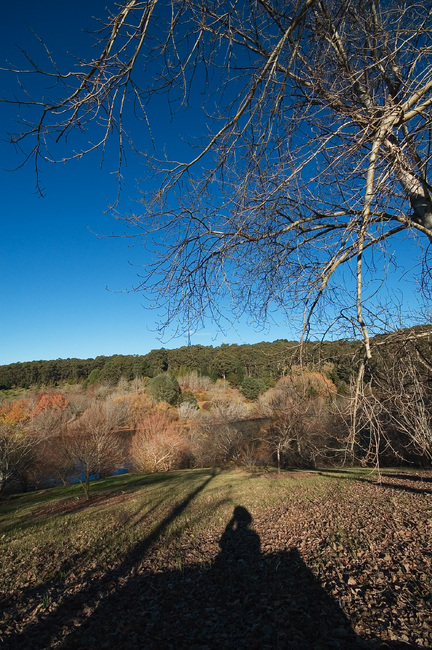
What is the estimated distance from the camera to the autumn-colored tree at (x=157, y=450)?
2641cm

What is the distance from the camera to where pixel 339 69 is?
2.77 m

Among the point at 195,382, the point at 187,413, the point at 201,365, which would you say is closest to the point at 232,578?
the point at 201,365

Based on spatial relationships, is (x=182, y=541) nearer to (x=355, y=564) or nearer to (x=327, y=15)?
(x=355, y=564)

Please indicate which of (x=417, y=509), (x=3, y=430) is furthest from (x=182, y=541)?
(x=3, y=430)

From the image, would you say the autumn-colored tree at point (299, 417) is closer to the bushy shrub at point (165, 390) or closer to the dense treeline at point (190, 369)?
the dense treeline at point (190, 369)

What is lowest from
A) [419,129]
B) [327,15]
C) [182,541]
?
[182,541]

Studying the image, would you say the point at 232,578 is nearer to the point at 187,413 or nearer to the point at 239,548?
the point at 239,548

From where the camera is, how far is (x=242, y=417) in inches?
1390

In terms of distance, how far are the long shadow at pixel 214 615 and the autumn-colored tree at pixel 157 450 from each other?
2198 centimetres

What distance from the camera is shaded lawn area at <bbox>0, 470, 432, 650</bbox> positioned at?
143 inches

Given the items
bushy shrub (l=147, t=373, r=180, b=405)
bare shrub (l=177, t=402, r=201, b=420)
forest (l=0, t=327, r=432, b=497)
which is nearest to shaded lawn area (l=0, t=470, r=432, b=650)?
forest (l=0, t=327, r=432, b=497)

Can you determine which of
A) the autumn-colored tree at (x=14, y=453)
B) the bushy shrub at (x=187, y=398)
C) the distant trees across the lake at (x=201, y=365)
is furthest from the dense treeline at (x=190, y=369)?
the autumn-colored tree at (x=14, y=453)

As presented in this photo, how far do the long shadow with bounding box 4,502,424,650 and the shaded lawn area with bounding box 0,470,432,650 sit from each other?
0.02 meters

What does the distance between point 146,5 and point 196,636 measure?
5903 millimetres
